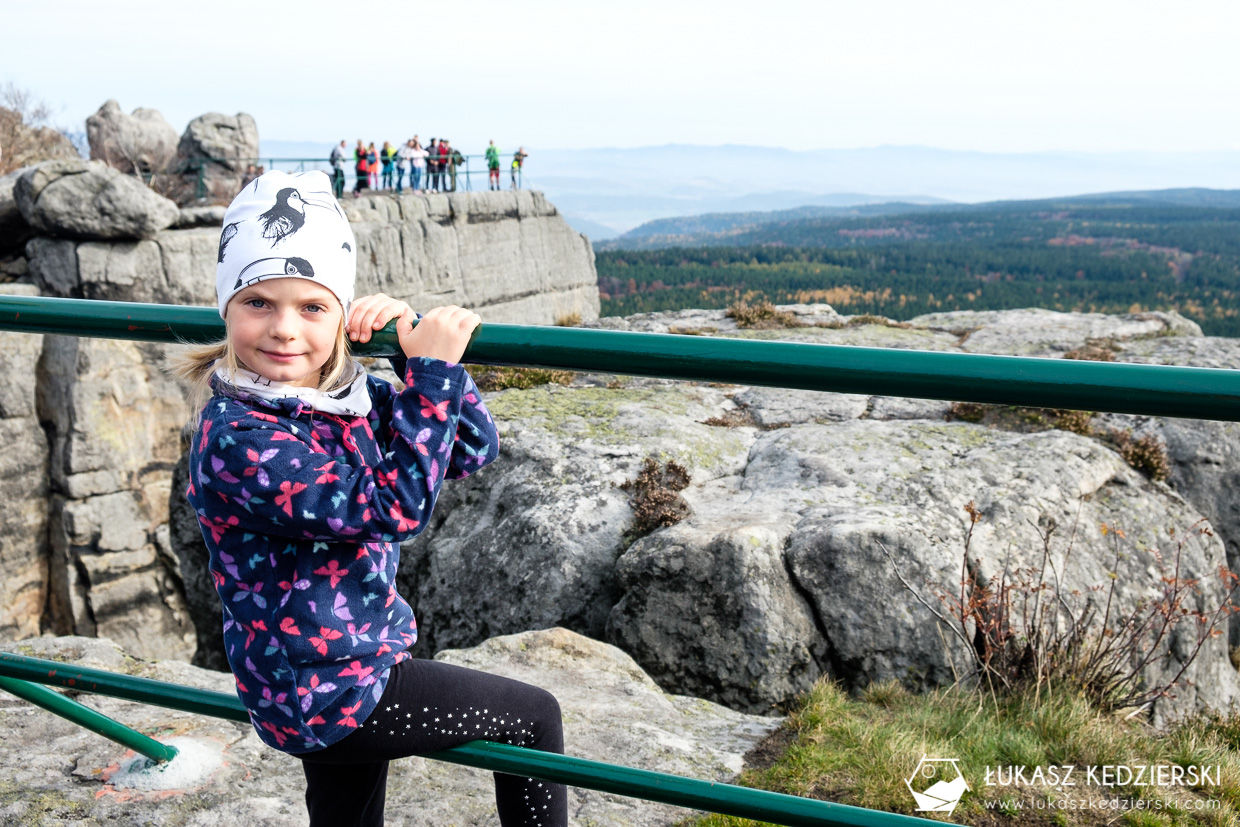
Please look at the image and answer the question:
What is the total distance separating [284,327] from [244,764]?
183 centimetres

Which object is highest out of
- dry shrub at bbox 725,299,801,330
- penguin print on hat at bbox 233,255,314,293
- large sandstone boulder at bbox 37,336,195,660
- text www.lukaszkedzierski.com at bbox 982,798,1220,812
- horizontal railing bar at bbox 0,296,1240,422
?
penguin print on hat at bbox 233,255,314,293

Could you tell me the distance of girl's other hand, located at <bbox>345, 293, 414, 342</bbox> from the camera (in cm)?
160

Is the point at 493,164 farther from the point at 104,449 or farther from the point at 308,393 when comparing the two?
the point at 308,393

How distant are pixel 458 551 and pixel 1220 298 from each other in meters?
107

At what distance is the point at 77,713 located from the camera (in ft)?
7.60

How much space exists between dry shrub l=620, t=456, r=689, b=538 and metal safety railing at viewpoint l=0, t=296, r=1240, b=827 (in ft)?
12.9

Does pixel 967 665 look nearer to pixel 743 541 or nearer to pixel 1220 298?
pixel 743 541

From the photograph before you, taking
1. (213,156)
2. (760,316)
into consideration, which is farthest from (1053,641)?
(213,156)

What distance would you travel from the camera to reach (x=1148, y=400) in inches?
45.3

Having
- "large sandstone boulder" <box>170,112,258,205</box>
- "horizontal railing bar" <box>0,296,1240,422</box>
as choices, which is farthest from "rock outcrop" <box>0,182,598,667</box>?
"horizontal railing bar" <box>0,296,1240,422</box>

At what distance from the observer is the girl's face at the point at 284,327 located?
5.11 feet

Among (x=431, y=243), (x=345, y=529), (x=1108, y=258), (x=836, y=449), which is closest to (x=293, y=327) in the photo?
(x=345, y=529)

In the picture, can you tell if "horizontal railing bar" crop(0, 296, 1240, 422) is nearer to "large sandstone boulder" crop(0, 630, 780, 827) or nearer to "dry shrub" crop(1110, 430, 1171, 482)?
"large sandstone boulder" crop(0, 630, 780, 827)

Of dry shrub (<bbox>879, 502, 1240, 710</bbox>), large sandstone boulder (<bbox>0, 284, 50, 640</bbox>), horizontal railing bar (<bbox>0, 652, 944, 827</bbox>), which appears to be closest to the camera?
horizontal railing bar (<bbox>0, 652, 944, 827</bbox>)
